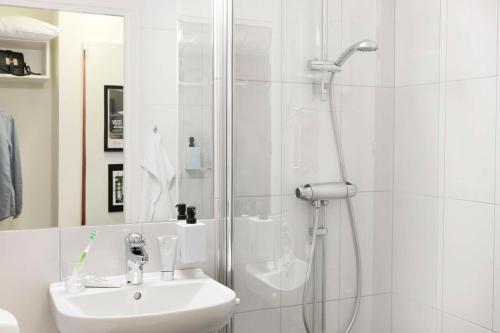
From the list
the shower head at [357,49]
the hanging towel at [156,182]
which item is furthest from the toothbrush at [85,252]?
the shower head at [357,49]

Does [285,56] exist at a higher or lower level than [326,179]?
higher

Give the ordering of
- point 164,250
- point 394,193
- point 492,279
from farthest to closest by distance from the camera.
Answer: point 164,250 < point 394,193 < point 492,279

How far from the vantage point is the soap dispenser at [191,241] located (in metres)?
1.77

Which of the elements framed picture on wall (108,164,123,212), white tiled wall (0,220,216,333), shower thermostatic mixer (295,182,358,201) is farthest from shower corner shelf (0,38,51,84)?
shower thermostatic mixer (295,182,358,201)

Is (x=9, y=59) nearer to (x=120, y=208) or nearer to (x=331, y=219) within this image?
(x=120, y=208)

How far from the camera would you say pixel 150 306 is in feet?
5.56

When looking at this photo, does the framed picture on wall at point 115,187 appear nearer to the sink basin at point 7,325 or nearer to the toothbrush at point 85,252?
the toothbrush at point 85,252

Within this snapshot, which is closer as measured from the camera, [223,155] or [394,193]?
[394,193]

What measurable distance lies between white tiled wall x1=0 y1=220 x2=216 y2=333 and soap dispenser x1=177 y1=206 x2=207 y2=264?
19cm

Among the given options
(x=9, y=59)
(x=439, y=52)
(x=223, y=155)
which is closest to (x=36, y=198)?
(x=9, y=59)

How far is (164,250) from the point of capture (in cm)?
179

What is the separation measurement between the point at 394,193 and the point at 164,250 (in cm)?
79

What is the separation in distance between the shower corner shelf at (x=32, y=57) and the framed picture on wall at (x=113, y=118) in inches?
7.9

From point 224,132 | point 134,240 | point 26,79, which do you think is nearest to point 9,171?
point 26,79
